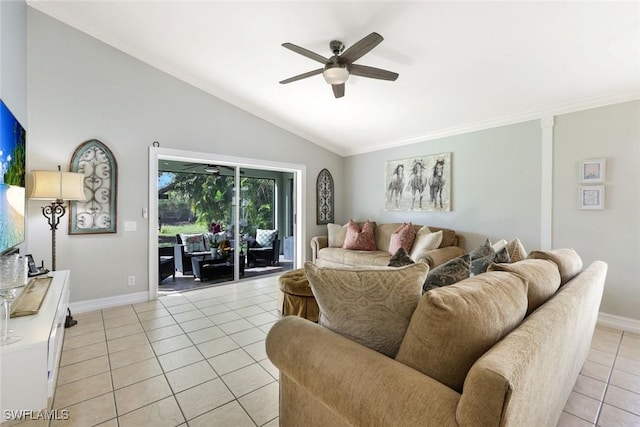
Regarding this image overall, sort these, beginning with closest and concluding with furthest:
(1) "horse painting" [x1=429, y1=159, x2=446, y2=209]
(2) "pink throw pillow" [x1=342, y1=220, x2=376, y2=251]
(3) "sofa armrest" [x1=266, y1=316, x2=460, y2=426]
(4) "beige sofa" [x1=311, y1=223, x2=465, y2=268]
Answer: (3) "sofa armrest" [x1=266, y1=316, x2=460, y2=426], (4) "beige sofa" [x1=311, y1=223, x2=465, y2=268], (1) "horse painting" [x1=429, y1=159, x2=446, y2=209], (2) "pink throw pillow" [x1=342, y1=220, x2=376, y2=251]

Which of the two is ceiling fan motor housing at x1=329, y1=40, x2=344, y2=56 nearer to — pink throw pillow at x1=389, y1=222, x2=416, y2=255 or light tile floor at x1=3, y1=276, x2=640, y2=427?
pink throw pillow at x1=389, y1=222, x2=416, y2=255

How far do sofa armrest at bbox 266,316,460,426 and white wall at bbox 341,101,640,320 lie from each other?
11.5ft

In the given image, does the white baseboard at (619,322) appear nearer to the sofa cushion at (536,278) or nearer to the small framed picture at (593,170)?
the small framed picture at (593,170)

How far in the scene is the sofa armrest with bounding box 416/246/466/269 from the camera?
11.9 feet

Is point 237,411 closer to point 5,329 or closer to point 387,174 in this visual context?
point 5,329

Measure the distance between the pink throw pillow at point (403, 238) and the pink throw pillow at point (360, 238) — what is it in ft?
1.52

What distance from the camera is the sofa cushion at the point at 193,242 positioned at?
4.60m

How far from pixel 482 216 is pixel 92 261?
510 cm

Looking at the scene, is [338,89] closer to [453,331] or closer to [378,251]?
[453,331]

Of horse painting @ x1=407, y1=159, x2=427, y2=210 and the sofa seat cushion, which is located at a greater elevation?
horse painting @ x1=407, y1=159, x2=427, y2=210

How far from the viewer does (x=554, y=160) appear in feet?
11.3

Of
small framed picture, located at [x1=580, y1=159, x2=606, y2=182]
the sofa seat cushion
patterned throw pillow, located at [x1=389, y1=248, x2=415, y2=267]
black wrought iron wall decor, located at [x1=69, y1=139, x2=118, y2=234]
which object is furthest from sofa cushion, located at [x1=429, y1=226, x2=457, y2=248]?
black wrought iron wall decor, located at [x1=69, y1=139, x2=118, y2=234]

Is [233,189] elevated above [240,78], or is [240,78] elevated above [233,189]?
[240,78]

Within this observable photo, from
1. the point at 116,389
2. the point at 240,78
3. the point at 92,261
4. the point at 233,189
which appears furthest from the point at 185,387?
the point at 240,78
